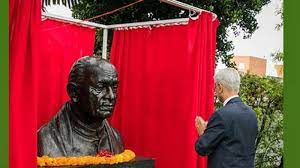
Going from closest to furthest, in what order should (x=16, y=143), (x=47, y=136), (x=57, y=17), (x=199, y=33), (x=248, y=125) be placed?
(x=16, y=143) → (x=248, y=125) → (x=47, y=136) → (x=199, y=33) → (x=57, y=17)

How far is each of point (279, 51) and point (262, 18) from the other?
92 centimetres

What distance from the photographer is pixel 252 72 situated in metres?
8.33

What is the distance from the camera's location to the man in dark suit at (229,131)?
321 cm

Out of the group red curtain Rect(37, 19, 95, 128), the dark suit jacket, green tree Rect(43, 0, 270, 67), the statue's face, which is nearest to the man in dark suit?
the dark suit jacket

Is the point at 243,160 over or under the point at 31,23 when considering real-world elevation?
under

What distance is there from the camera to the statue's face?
381 centimetres

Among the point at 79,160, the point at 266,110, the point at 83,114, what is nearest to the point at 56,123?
the point at 83,114

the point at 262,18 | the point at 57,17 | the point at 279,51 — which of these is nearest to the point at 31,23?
the point at 57,17

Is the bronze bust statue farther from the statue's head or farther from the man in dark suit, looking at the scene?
the man in dark suit

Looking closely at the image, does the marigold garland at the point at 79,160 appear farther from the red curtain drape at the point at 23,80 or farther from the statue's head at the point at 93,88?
the red curtain drape at the point at 23,80

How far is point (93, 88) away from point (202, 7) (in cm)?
437

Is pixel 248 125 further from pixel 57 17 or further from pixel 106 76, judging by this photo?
pixel 57 17

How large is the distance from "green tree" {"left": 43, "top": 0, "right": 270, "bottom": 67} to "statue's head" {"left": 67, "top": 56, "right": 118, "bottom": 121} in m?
3.09

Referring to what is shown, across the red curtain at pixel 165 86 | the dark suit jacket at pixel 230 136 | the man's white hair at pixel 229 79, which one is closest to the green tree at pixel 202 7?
the red curtain at pixel 165 86
